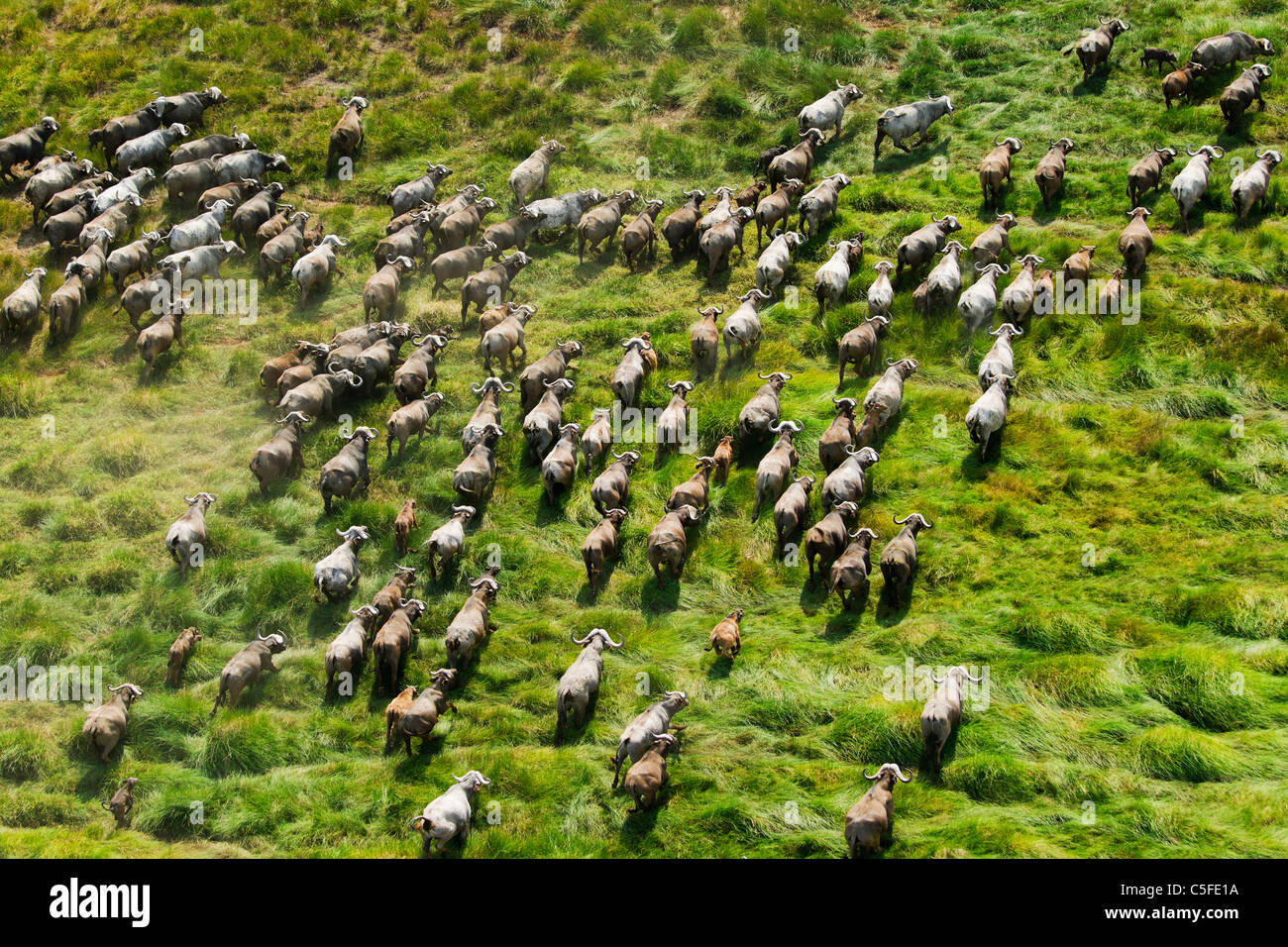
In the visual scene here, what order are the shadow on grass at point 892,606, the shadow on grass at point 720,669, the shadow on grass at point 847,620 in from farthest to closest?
the shadow on grass at point 892,606
the shadow on grass at point 847,620
the shadow on grass at point 720,669

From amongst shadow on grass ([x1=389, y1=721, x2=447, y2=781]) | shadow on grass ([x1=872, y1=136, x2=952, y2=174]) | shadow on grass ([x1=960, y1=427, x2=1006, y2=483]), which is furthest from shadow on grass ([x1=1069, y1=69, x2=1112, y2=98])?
shadow on grass ([x1=389, y1=721, x2=447, y2=781])

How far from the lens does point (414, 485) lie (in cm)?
1966

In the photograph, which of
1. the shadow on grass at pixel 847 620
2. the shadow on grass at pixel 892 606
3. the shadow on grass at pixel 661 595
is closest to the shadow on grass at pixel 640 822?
the shadow on grass at pixel 847 620

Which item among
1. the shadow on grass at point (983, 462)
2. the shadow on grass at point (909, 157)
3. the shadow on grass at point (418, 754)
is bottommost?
the shadow on grass at point (418, 754)

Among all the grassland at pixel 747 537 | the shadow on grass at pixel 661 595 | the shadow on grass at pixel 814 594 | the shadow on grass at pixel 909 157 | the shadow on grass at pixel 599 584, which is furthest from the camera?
the shadow on grass at pixel 909 157

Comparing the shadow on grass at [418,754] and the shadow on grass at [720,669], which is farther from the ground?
the shadow on grass at [720,669]

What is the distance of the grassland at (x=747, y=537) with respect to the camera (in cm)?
1329

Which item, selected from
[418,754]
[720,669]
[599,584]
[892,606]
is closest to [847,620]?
[892,606]

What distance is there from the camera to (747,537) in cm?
1762

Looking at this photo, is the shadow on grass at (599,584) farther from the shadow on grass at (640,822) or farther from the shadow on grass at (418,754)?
the shadow on grass at (640,822)

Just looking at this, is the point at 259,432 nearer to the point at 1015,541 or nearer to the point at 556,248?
the point at 556,248

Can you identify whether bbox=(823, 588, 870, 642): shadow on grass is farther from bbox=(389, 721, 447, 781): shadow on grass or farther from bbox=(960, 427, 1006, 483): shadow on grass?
bbox=(389, 721, 447, 781): shadow on grass

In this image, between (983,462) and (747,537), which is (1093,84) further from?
(747,537)

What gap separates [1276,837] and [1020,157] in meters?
17.8
